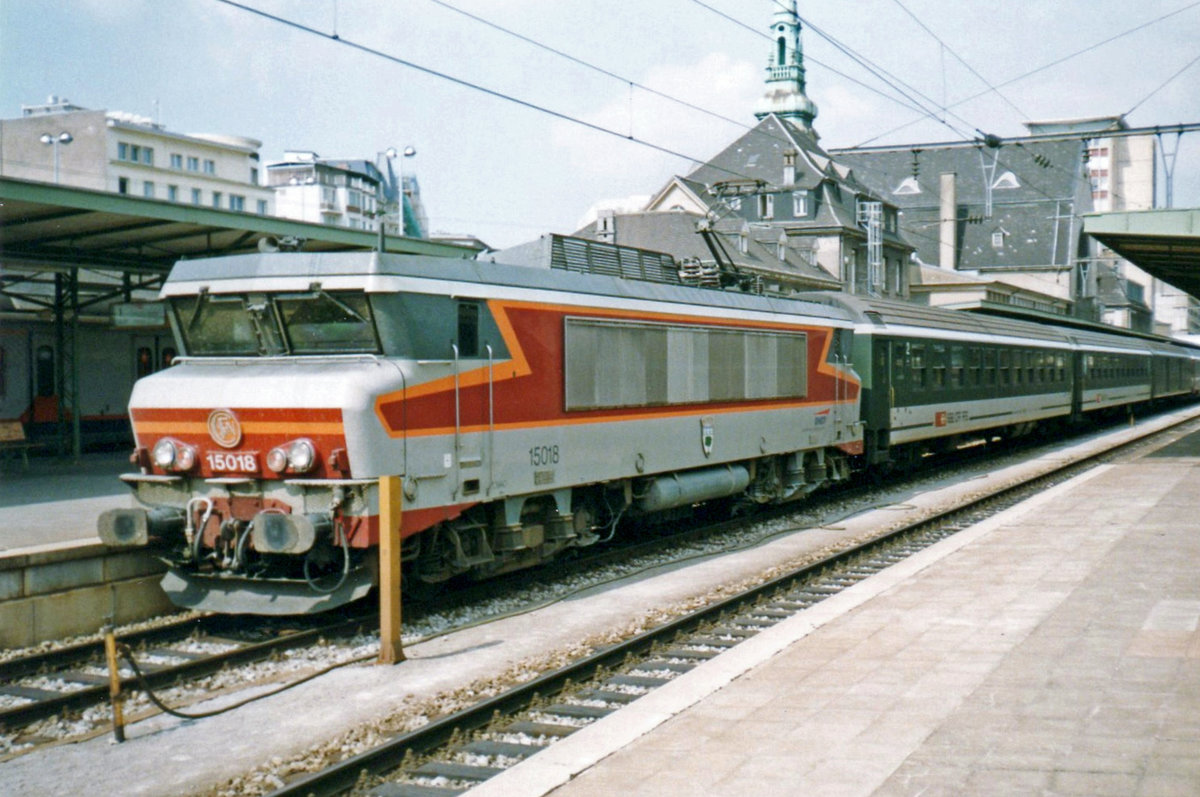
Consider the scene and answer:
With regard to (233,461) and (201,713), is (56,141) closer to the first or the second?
(233,461)

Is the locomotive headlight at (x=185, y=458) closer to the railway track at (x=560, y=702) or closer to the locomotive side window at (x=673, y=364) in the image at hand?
the locomotive side window at (x=673, y=364)

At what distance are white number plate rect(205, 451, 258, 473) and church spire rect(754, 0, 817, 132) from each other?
73.6m

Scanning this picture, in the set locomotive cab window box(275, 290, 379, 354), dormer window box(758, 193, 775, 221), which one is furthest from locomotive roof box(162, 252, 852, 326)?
dormer window box(758, 193, 775, 221)

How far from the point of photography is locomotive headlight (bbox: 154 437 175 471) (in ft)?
32.4

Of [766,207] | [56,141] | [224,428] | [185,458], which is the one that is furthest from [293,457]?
[766,207]

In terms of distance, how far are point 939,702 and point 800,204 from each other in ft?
183

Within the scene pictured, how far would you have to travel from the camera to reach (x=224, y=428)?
31.4ft

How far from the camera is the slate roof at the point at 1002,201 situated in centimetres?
8138

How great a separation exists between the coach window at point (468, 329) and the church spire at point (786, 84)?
237ft

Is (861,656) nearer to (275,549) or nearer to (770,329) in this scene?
(275,549)

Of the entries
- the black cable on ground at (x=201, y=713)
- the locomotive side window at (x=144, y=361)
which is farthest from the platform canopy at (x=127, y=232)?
the black cable on ground at (x=201, y=713)

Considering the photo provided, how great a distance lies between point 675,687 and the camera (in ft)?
24.8

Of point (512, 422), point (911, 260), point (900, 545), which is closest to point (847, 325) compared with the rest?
point (900, 545)

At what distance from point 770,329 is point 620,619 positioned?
21.7 feet
